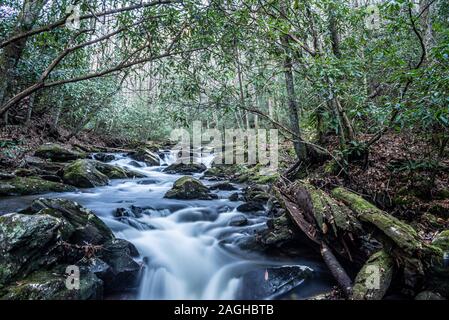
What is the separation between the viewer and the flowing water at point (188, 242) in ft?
15.6

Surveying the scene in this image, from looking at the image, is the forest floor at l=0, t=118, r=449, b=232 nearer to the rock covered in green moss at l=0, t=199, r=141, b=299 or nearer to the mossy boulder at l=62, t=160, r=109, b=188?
the mossy boulder at l=62, t=160, r=109, b=188

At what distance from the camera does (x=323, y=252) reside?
439cm

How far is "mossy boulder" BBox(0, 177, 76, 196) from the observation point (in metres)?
7.57

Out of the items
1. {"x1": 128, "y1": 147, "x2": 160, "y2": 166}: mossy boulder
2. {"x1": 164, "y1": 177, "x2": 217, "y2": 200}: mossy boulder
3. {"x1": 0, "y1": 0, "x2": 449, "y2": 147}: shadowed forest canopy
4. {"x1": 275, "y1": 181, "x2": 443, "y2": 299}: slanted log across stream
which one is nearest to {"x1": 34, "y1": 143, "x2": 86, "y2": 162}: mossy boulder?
{"x1": 0, "y1": 0, "x2": 449, "y2": 147}: shadowed forest canopy

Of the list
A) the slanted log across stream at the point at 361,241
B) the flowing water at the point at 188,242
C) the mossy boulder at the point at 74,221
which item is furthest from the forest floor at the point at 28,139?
the slanted log across stream at the point at 361,241

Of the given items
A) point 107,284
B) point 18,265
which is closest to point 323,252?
point 107,284

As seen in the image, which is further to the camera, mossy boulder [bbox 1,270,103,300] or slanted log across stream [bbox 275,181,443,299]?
slanted log across stream [bbox 275,181,443,299]

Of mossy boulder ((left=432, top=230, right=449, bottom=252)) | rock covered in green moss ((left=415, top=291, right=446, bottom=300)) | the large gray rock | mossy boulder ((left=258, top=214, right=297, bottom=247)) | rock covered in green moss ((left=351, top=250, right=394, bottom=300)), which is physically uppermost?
mossy boulder ((left=432, top=230, right=449, bottom=252))

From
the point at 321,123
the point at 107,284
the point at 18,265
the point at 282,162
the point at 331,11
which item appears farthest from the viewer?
the point at 282,162

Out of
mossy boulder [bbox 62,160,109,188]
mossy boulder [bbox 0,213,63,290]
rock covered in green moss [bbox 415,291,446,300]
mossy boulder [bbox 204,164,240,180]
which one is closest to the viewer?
rock covered in green moss [bbox 415,291,446,300]

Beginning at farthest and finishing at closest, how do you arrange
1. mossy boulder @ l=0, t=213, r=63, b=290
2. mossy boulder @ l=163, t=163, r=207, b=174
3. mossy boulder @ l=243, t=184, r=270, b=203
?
mossy boulder @ l=163, t=163, r=207, b=174 < mossy boulder @ l=243, t=184, r=270, b=203 < mossy boulder @ l=0, t=213, r=63, b=290

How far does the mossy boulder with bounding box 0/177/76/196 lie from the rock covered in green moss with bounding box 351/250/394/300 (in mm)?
8082

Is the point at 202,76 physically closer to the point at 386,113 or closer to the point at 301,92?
the point at 386,113
